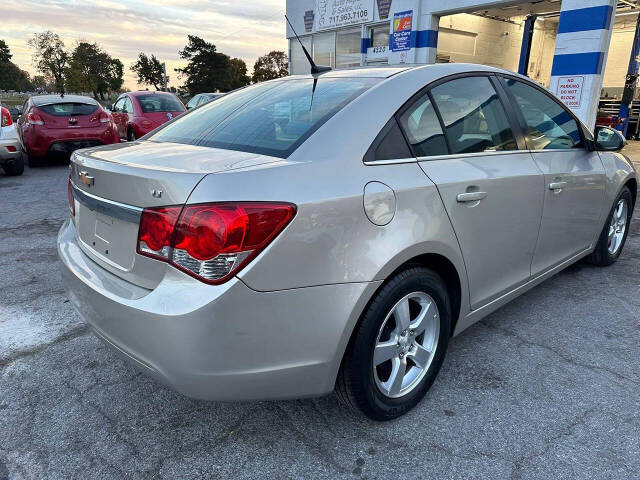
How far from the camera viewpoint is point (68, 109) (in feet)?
30.4

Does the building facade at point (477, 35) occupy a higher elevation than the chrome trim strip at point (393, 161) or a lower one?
higher

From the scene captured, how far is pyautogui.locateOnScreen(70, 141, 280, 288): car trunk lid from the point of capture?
5.52 ft

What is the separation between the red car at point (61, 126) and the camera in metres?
8.94

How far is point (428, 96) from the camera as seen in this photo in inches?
90.1

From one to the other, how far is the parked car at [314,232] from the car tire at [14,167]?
7.10m

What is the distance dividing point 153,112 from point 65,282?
964cm

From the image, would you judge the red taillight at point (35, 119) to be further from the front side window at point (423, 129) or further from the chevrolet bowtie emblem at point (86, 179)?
the front side window at point (423, 129)

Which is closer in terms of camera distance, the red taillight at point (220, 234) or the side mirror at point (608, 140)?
the red taillight at point (220, 234)

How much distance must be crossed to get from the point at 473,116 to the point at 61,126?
28.7ft

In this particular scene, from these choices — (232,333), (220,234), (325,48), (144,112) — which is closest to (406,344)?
(232,333)

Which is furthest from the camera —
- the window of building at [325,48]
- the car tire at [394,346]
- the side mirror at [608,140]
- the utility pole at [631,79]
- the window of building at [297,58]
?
the window of building at [297,58]

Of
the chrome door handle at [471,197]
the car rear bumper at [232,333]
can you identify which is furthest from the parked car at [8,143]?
the chrome door handle at [471,197]

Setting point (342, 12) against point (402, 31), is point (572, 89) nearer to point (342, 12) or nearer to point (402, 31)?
point (402, 31)

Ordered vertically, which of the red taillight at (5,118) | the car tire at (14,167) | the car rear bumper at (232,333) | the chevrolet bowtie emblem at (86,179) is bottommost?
the car tire at (14,167)
